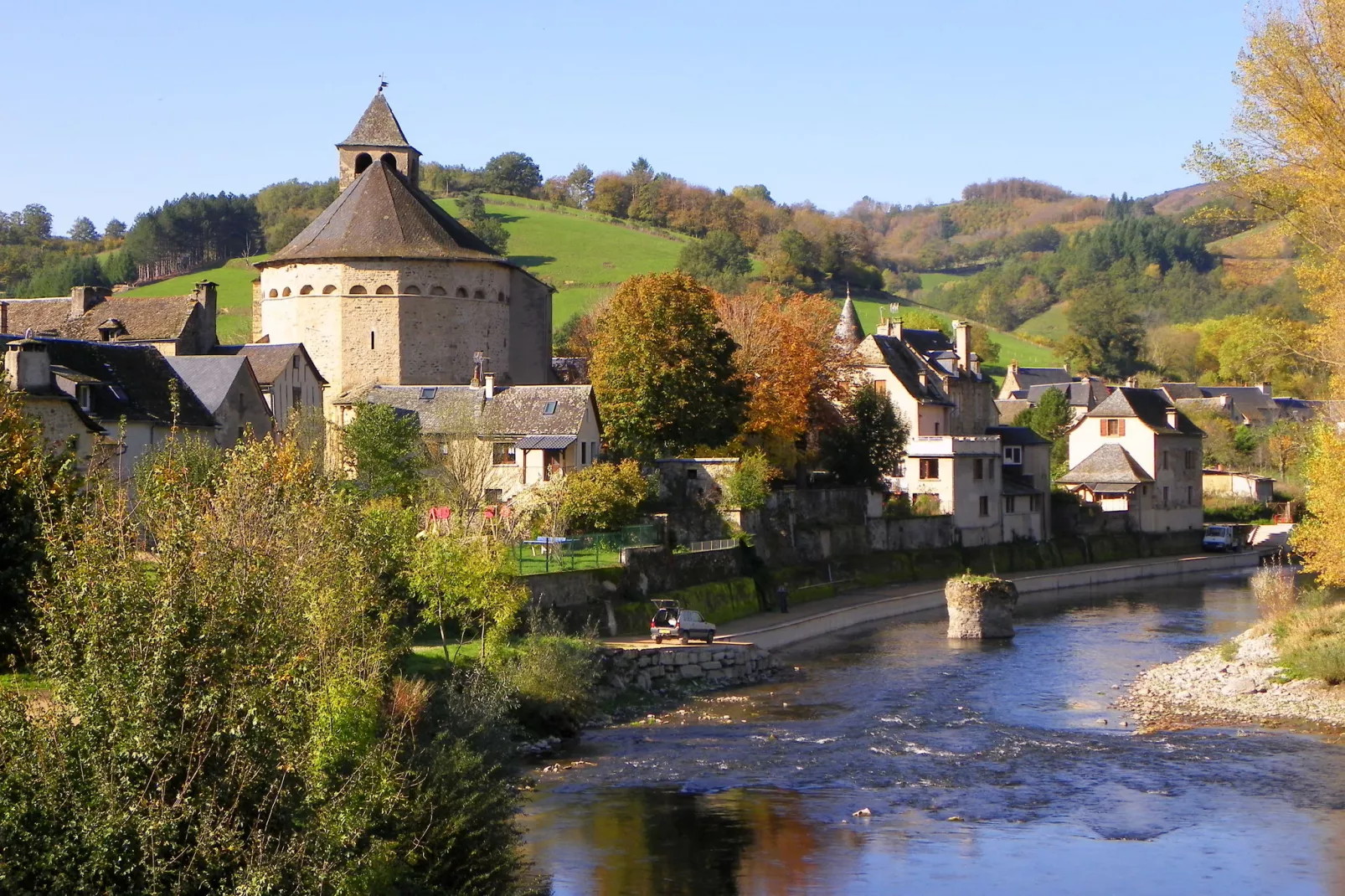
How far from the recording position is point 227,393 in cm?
3753

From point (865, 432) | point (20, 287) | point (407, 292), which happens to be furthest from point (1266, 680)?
point (20, 287)

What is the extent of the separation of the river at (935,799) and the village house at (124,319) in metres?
22.6

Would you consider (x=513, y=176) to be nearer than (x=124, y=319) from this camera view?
No

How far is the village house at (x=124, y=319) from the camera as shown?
45.7 meters

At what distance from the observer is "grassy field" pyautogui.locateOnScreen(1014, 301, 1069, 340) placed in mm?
142250

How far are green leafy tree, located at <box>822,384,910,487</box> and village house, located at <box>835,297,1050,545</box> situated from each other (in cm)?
312

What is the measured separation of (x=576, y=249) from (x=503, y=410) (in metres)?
63.4

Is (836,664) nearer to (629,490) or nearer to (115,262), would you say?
(629,490)

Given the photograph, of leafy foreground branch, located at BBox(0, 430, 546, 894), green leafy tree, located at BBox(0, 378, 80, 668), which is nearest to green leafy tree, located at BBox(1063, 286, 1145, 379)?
green leafy tree, located at BBox(0, 378, 80, 668)

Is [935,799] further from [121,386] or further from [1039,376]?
[1039,376]

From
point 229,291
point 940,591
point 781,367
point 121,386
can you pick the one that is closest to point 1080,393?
point 940,591

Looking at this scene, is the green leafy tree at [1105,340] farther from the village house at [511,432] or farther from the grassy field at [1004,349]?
the village house at [511,432]

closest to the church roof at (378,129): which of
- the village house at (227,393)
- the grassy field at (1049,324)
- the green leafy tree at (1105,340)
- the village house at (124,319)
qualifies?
the village house at (124,319)

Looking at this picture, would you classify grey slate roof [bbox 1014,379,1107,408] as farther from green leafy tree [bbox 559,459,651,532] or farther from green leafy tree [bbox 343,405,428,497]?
green leafy tree [bbox 343,405,428,497]
